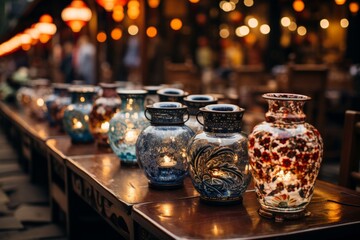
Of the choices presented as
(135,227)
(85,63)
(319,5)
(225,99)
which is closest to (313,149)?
(135,227)

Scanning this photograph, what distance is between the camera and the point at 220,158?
1701 millimetres

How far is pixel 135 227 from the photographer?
5.66ft

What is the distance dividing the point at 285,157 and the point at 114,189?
738 millimetres

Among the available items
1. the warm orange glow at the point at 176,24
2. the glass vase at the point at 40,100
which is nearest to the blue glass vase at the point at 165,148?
the glass vase at the point at 40,100

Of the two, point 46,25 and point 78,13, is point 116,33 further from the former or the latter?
point 78,13

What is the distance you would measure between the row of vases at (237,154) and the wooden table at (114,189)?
0.09 metres

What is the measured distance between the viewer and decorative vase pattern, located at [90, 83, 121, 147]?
2.95 metres

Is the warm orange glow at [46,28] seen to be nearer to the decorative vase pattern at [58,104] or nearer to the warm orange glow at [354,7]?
the warm orange glow at [354,7]

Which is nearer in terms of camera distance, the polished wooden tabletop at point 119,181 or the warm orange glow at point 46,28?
the polished wooden tabletop at point 119,181

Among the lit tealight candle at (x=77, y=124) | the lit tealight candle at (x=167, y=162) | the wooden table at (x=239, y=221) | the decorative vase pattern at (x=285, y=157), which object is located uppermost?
the decorative vase pattern at (x=285, y=157)

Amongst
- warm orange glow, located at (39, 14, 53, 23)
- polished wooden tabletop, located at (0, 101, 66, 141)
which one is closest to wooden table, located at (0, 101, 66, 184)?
polished wooden tabletop, located at (0, 101, 66, 141)

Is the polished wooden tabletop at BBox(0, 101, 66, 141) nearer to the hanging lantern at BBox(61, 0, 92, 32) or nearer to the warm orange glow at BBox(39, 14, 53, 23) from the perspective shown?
the hanging lantern at BBox(61, 0, 92, 32)

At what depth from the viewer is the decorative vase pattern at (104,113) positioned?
9.68 ft

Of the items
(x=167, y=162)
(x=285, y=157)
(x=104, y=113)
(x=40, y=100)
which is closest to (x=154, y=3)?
(x=40, y=100)
